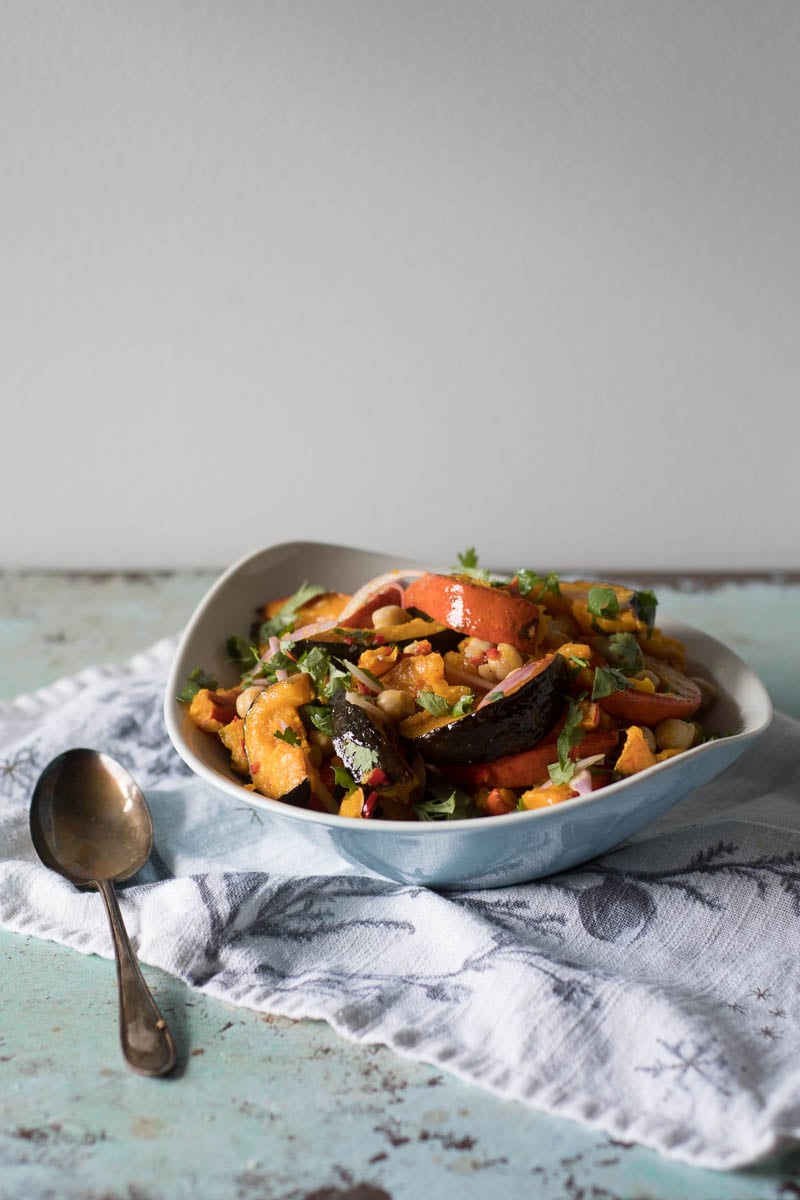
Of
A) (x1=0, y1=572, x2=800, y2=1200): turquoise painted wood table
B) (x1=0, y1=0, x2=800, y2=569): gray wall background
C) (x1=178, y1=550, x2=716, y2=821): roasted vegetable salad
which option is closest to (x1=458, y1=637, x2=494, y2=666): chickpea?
(x1=178, y1=550, x2=716, y2=821): roasted vegetable salad

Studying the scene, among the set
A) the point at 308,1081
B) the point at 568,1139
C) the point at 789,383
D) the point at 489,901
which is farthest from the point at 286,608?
the point at 789,383

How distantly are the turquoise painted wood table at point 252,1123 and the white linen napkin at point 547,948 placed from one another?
0.03 meters

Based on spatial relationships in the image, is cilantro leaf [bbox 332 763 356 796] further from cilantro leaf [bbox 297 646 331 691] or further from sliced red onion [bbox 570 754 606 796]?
sliced red onion [bbox 570 754 606 796]

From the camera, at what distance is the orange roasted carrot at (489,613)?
1.86 m

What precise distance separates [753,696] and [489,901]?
58 cm

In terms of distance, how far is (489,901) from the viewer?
1802 mm

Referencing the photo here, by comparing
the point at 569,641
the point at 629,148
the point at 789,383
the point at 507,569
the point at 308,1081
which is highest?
the point at 629,148

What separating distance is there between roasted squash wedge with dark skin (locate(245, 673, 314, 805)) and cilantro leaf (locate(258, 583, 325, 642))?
357 mm

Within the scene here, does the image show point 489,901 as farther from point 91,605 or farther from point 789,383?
point 789,383

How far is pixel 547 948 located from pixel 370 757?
387 mm

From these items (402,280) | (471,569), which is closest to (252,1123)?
(471,569)

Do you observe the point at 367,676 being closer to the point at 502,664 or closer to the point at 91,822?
the point at 502,664

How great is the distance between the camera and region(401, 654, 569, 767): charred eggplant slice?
169cm

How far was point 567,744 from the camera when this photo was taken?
1.74m
